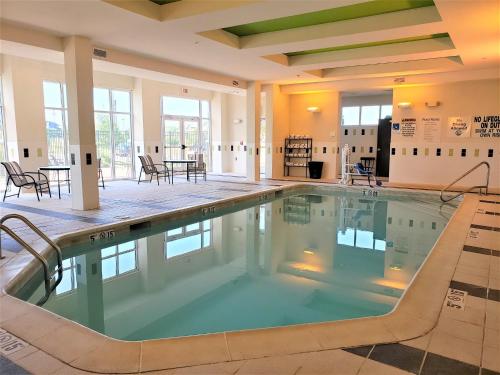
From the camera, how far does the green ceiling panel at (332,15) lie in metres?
5.06

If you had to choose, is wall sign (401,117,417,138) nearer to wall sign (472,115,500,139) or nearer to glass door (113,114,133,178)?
wall sign (472,115,500,139)

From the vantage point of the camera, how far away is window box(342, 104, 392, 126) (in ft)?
39.7

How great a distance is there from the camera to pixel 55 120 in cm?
939

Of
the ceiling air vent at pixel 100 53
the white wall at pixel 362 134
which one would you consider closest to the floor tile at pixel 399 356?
the ceiling air vent at pixel 100 53

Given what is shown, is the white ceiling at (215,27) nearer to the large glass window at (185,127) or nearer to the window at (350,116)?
the large glass window at (185,127)

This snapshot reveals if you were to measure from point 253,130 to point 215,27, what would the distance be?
5.35 meters

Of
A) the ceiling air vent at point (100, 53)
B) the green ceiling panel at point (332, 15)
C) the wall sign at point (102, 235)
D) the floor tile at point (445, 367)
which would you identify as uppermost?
the green ceiling panel at point (332, 15)

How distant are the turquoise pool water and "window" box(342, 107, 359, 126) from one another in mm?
6418

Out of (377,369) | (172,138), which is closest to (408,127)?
(172,138)

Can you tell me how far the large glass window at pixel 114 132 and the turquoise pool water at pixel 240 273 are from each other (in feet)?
18.5

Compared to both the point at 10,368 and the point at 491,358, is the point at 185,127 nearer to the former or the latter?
the point at 10,368

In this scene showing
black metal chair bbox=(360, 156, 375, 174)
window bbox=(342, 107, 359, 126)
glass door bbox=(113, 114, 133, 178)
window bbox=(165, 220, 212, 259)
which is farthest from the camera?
window bbox=(342, 107, 359, 126)

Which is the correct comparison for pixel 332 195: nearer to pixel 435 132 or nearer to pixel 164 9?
pixel 435 132

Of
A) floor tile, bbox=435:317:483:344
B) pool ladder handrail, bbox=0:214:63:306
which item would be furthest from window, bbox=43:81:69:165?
floor tile, bbox=435:317:483:344
